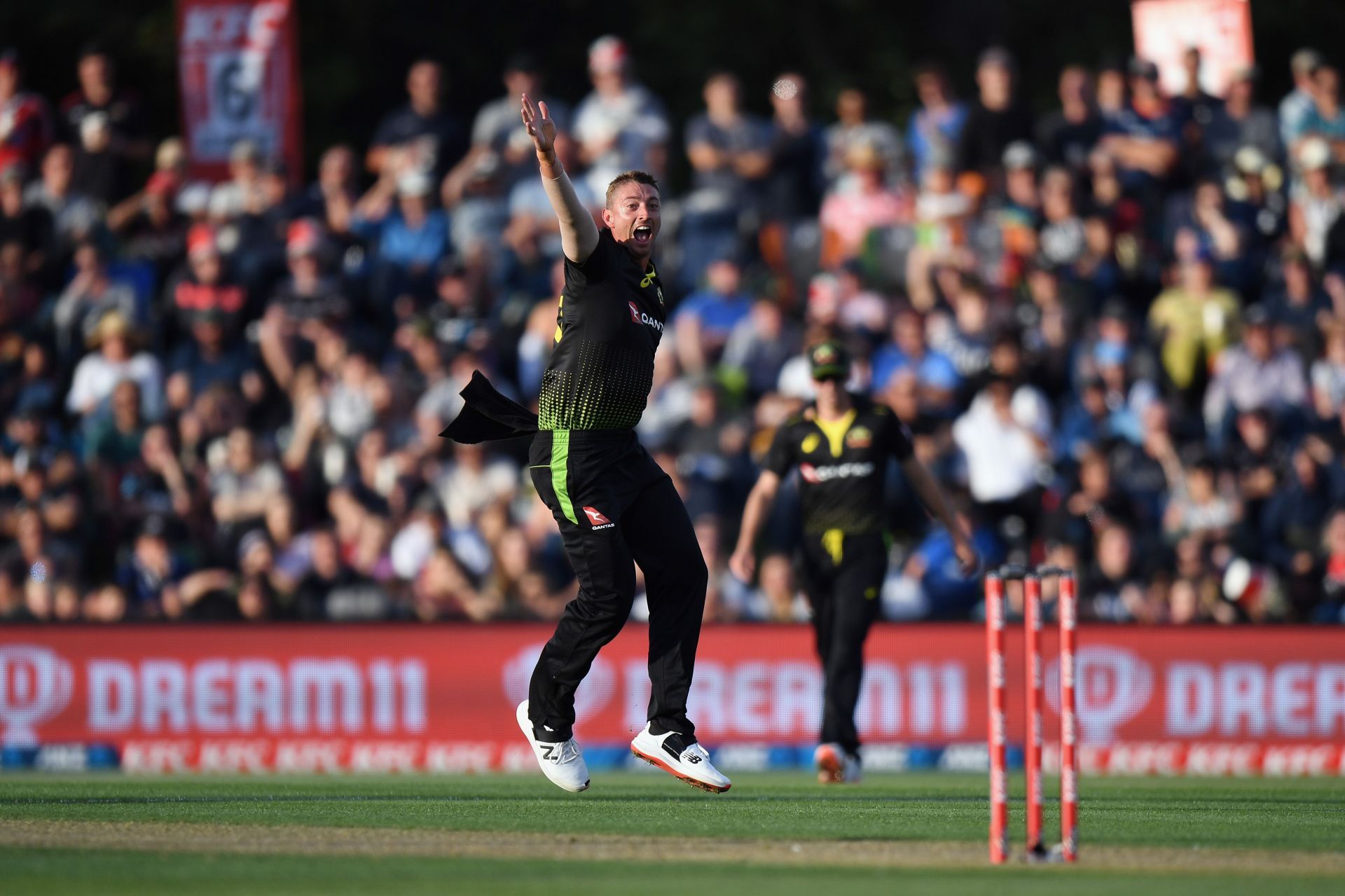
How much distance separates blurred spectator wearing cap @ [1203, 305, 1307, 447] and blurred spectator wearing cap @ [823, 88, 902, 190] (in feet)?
12.0

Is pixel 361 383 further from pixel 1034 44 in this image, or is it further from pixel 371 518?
pixel 1034 44

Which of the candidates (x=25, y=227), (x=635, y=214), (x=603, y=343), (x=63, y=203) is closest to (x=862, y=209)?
(x=63, y=203)

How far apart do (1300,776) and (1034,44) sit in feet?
46.4

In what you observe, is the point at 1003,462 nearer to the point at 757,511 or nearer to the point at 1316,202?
the point at 1316,202

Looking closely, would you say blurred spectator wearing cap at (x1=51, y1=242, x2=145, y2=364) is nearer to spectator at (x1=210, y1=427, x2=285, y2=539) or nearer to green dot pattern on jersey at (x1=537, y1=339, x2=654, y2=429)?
spectator at (x1=210, y1=427, x2=285, y2=539)

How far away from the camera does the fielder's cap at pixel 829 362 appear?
12.6m

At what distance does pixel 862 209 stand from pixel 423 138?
4318 mm

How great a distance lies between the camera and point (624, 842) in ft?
27.8

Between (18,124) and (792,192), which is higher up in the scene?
(18,124)

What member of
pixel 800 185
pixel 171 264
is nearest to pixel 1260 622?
pixel 800 185

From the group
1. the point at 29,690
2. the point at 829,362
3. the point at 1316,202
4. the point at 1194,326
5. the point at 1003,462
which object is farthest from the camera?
the point at 1316,202

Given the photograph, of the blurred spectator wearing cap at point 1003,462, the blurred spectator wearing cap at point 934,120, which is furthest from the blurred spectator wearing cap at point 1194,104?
the blurred spectator wearing cap at point 1003,462

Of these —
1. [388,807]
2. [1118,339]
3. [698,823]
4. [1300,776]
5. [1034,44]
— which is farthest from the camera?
[1034,44]

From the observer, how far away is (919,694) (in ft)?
51.9
